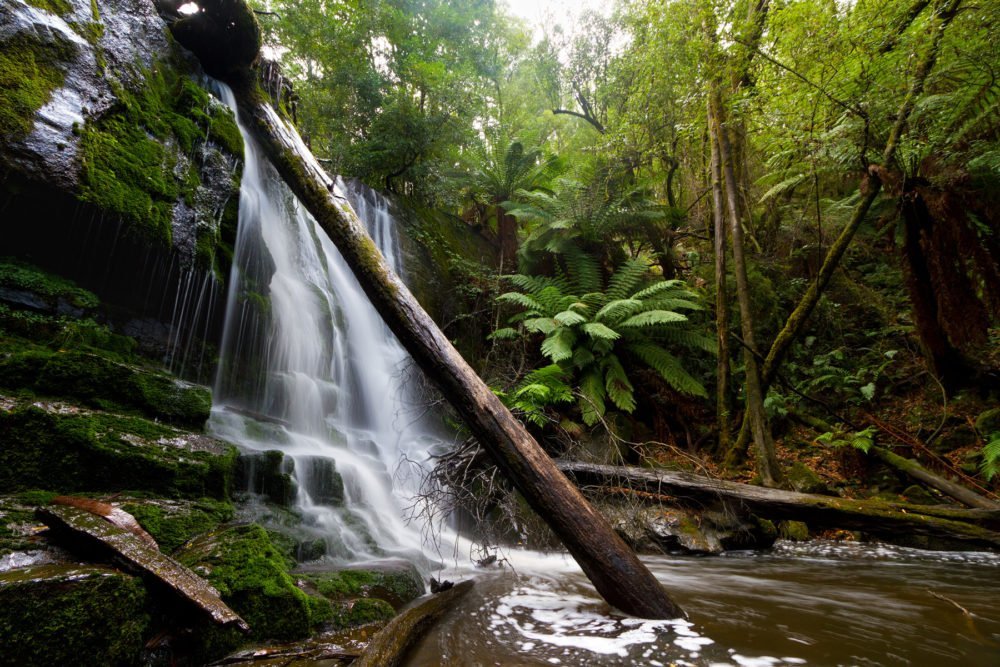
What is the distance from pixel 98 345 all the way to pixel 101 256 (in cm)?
77

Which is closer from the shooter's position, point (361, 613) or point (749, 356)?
point (361, 613)

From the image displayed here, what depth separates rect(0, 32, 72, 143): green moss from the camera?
10.2 feet

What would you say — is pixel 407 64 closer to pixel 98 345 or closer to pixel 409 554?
pixel 98 345

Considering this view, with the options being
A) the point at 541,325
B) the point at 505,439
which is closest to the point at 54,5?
the point at 505,439

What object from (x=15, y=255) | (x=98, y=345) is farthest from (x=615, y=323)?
(x=15, y=255)

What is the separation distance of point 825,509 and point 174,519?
501cm

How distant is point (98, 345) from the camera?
360 cm

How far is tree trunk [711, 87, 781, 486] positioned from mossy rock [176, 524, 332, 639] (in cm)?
466

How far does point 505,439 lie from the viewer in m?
2.37

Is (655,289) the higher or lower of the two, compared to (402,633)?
higher

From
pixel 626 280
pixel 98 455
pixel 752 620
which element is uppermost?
pixel 626 280

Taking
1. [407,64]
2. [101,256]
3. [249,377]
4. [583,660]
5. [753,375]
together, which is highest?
Answer: [407,64]

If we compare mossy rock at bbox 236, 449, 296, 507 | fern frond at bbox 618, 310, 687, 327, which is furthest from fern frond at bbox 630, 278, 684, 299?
mossy rock at bbox 236, 449, 296, 507

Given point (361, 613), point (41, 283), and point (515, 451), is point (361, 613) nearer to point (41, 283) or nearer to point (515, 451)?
point (515, 451)
